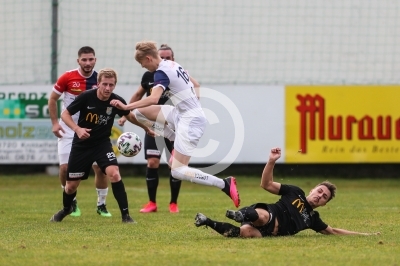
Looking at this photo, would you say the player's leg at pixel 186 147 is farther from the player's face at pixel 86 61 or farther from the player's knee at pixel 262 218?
the player's face at pixel 86 61

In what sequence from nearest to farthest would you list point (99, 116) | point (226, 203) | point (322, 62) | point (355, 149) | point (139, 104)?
point (139, 104) → point (99, 116) → point (226, 203) → point (355, 149) → point (322, 62)

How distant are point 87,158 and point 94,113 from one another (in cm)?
60

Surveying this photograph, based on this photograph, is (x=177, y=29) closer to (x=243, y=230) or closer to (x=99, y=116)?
(x=99, y=116)

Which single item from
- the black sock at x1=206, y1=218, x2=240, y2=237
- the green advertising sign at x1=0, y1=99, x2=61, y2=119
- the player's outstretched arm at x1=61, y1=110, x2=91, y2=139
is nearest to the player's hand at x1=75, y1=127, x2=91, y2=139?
the player's outstretched arm at x1=61, y1=110, x2=91, y2=139

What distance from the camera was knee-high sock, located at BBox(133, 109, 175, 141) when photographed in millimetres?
11252

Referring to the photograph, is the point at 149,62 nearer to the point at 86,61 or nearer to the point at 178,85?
the point at 178,85

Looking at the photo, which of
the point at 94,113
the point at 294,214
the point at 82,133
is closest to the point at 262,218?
the point at 294,214

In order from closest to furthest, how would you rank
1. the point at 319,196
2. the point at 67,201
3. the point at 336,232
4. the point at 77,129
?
the point at 319,196 < the point at 336,232 < the point at 77,129 < the point at 67,201

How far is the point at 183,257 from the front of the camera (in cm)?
719

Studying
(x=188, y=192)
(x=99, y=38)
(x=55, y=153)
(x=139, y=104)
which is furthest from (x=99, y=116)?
(x=99, y=38)

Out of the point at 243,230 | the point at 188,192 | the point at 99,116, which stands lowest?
the point at 188,192

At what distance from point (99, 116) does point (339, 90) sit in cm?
923

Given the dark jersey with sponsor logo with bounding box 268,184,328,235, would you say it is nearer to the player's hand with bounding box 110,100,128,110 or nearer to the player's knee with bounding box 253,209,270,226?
the player's knee with bounding box 253,209,270,226

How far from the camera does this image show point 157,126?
11.5 m
